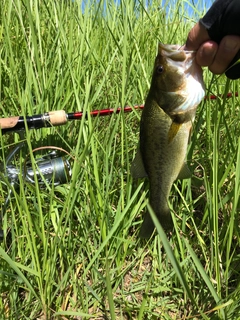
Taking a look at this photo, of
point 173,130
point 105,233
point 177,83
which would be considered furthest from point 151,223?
point 177,83

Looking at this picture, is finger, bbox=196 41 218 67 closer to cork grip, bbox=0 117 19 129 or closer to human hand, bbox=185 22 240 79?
human hand, bbox=185 22 240 79

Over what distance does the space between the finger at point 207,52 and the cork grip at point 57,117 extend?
70cm

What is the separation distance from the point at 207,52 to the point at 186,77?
137 mm

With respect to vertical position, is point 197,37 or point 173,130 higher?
point 197,37

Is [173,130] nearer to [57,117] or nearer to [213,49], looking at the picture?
[213,49]

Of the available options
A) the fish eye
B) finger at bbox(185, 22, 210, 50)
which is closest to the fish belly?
the fish eye

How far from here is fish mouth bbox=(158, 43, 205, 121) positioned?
1349 millimetres

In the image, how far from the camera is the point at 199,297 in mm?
1358

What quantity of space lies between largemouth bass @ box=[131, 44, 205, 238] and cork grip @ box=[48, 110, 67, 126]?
0.43 m

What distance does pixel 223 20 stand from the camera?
3.97 ft

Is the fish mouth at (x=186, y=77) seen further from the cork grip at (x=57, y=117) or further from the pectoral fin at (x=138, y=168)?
the cork grip at (x=57, y=117)

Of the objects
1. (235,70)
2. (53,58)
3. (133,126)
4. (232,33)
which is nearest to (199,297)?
(235,70)

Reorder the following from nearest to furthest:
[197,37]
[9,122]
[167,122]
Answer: [197,37], [167,122], [9,122]

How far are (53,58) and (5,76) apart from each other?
321mm
